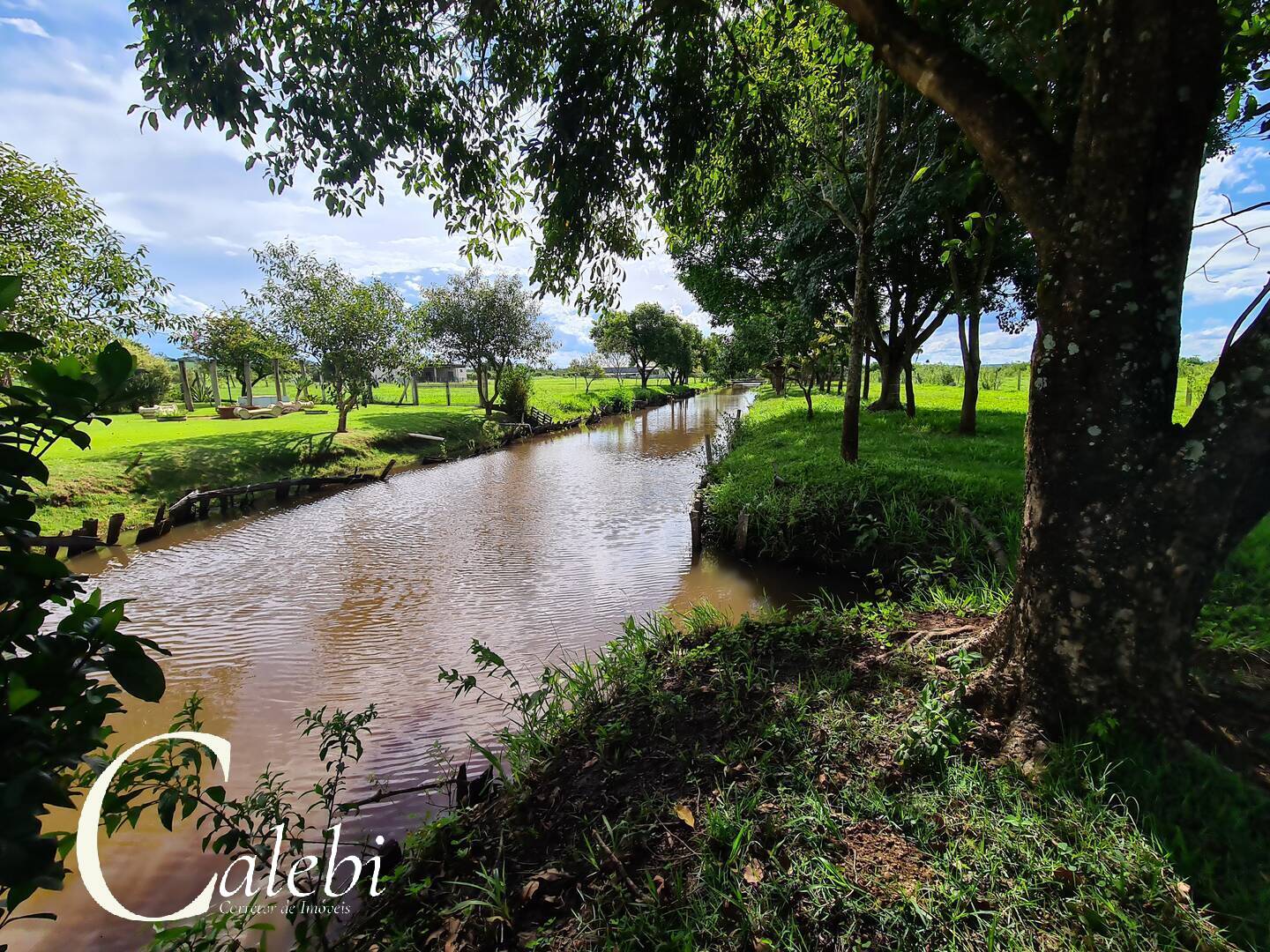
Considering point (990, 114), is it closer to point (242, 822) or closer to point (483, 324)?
point (242, 822)

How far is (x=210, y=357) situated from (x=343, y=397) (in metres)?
18.9

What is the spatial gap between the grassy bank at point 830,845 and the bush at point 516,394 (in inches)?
1153

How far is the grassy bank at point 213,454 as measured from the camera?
38.8 feet

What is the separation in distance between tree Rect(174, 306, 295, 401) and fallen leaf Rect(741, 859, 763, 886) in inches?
897

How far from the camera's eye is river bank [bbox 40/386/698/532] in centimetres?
1182

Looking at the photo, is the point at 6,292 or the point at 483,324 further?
the point at 483,324

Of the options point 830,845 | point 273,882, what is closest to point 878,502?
point 830,845

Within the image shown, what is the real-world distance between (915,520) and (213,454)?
17560 mm

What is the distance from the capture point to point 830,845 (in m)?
2.47

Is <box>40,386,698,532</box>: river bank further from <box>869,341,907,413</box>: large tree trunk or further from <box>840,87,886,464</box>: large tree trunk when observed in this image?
<box>869,341,907,413</box>: large tree trunk

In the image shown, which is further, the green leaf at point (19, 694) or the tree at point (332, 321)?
the tree at point (332, 321)

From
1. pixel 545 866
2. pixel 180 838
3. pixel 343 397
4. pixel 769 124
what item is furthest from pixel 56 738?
pixel 343 397

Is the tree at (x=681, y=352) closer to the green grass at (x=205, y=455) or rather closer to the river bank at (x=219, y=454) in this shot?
the river bank at (x=219, y=454)

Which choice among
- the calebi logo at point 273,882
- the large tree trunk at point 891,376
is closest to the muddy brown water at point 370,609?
the calebi logo at point 273,882
